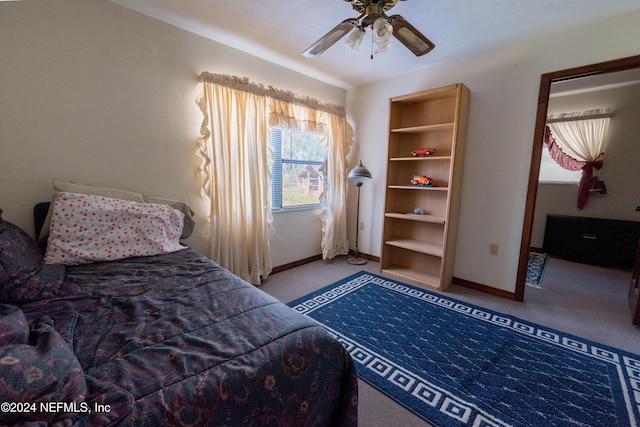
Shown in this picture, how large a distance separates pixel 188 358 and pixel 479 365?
173 centimetres

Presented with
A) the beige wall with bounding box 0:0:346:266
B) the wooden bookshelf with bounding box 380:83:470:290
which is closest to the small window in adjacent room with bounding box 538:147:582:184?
the wooden bookshelf with bounding box 380:83:470:290

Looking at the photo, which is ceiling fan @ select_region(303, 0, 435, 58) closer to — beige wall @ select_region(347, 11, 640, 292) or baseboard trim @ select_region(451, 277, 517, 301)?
beige wall @ select_region(347, 11, 640, 292)

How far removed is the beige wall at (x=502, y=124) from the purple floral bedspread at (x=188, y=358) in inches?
93.3

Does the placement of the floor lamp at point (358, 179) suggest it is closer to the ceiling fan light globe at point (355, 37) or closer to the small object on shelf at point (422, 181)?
the small object on shelf at point (422, 181)

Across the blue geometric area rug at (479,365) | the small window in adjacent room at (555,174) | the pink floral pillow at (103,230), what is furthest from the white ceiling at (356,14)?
the small window in adjacent room at (555,174)

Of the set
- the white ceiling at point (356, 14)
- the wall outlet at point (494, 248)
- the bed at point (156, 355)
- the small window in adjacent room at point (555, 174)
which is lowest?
the wall outlet at point (494, 248)

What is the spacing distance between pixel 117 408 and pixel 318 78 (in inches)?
136

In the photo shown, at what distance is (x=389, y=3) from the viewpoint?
147 cm

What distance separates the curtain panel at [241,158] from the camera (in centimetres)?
236

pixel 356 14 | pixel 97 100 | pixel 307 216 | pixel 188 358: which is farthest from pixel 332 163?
pixel 188 358

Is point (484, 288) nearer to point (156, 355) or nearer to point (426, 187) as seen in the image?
point (426, 187)

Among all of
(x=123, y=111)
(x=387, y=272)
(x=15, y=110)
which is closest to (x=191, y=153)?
(x=123, y=111)

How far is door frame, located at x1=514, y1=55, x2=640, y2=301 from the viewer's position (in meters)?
2.04

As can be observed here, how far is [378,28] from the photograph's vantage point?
147 centimetres
